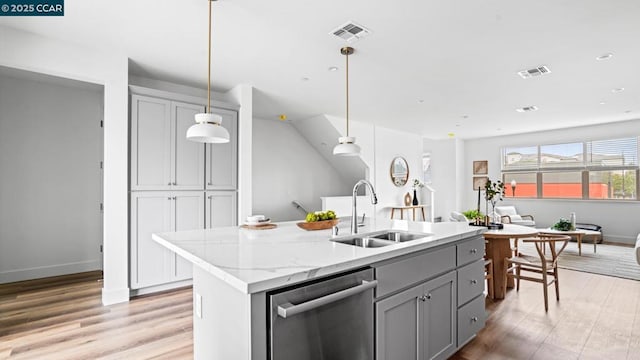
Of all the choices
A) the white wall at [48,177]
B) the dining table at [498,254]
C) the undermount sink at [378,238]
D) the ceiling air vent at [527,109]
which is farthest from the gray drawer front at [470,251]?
the white wall at [48,177]

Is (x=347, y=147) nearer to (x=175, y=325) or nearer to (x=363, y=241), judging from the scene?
(x=363, y=241)

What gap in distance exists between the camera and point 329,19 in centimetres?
267

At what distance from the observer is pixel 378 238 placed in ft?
7.95

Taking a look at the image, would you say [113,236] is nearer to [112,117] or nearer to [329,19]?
[112,117]

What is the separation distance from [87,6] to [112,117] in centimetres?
115

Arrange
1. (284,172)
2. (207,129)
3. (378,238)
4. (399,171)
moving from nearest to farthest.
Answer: (207,129) < (378,238) < (284,172) < (399,171)

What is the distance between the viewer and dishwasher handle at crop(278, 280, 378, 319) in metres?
1.26

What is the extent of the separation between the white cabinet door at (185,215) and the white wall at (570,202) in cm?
807

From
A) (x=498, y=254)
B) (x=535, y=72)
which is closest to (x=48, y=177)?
(x=498, y=254)

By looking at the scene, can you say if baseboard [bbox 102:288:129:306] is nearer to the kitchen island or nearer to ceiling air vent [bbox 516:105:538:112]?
the kitchen island

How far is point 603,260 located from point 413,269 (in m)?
5.32

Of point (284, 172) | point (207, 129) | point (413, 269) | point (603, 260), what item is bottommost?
point (603, 260)

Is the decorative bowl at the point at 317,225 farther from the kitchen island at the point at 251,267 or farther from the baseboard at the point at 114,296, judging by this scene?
the baseboard at the point at 114,296

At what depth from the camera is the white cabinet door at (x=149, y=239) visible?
3.55 m
